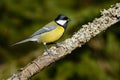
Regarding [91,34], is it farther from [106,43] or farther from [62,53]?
[106,43]

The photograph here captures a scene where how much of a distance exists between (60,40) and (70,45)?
44.3 inches

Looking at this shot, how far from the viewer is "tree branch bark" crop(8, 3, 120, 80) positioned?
2254mm

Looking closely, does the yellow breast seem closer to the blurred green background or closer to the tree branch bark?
the tree branch bark

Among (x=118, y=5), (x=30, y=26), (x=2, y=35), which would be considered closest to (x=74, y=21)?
(x=30, y=26)

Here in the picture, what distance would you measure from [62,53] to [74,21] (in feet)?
4.00

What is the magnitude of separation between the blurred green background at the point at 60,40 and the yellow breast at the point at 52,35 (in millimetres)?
809

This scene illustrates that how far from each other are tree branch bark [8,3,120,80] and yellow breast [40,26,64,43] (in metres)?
0.12

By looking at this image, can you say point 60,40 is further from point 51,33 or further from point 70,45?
point 70,45

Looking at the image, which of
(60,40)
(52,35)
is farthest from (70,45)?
(60,40)

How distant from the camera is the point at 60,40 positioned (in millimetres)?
3430

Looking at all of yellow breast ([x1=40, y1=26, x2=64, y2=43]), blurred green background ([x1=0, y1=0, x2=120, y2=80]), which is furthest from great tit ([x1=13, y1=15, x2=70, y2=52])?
blurred green background ([x1=0, y1=0, x2=120, y2=80])

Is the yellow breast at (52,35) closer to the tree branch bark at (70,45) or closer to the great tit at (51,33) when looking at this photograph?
the great tit at (51,33)

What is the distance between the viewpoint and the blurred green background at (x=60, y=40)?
346 cm

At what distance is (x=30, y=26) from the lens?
3713 mm
